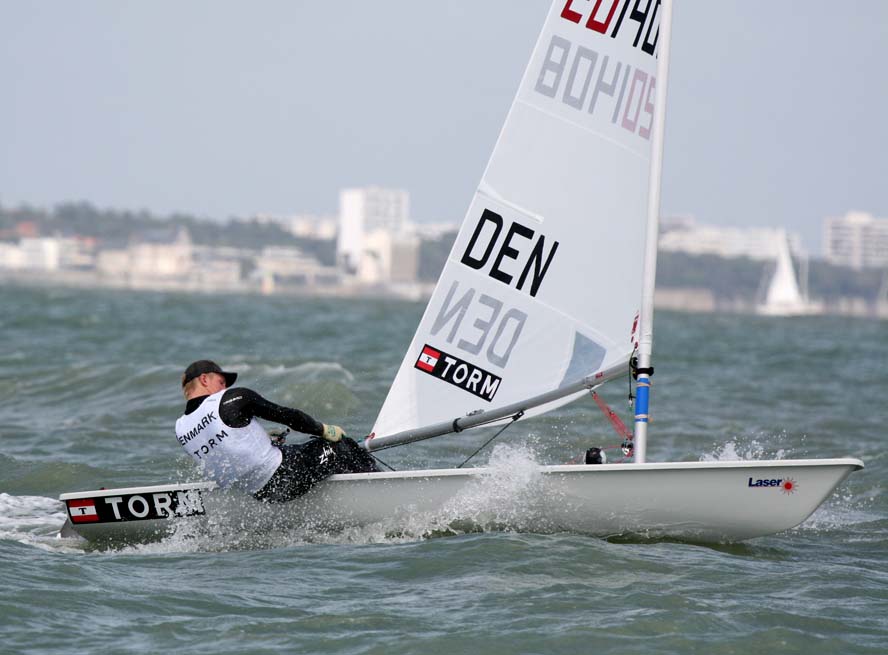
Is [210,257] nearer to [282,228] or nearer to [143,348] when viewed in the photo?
[282,228]

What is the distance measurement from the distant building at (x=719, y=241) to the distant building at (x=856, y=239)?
5229 millimetres

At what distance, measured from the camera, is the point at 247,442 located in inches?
206

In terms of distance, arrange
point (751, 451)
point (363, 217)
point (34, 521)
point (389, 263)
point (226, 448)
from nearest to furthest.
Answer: point (226, 448)
point (34, 521)
point (751, 451)
point (389, 263)
point (363, 217)

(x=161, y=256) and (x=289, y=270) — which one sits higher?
(x=161, y=256)

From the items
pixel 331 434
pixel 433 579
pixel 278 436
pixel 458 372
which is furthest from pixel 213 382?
pixel 433 579

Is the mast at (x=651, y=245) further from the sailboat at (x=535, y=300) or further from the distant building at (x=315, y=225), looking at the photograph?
the distant building at (x=315, y=225)

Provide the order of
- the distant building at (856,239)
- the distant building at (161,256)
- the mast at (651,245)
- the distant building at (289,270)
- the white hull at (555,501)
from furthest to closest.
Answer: the distant building at (856,239)
the distant building at (289,270)
the distant building at (161,256)
the mast at (651,245)
the white hull at (555,501)

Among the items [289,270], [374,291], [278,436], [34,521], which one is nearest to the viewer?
[278,436]

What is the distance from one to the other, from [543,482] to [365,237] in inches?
5037

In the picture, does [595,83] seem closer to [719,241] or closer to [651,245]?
[651,245]

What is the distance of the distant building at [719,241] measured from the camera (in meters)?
153

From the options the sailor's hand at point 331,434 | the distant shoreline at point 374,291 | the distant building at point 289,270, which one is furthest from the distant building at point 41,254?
the sailor's hand at point 331,434

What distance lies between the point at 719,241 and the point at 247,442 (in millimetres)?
163312

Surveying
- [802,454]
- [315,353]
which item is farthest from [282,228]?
[802,454]
